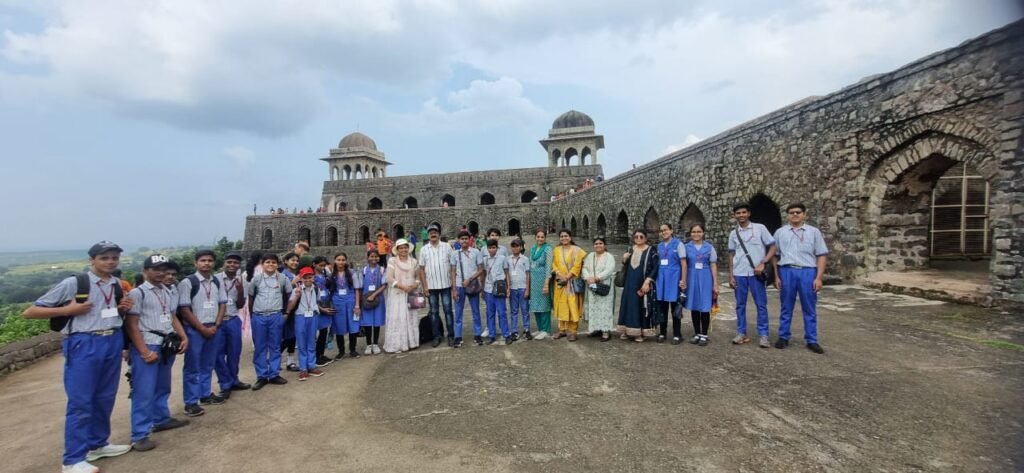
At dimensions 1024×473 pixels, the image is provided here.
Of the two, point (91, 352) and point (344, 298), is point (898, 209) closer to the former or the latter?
point (344, 298)

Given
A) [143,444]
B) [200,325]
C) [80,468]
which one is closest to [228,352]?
[200,325]

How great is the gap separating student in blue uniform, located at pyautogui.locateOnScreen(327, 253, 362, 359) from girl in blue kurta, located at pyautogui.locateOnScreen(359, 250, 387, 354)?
0.09m

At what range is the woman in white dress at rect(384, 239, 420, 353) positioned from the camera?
5117 mm

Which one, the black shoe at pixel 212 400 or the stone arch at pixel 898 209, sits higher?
the stone arch at pixel 898 209

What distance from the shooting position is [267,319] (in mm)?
4133

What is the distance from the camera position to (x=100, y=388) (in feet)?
9.37

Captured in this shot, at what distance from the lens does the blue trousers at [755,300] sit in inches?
175

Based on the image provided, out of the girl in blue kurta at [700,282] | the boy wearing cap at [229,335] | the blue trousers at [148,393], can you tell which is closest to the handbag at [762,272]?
the girl in blue kurta at [700,282]

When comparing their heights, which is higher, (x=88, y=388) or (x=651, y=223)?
(x=651, y=223)

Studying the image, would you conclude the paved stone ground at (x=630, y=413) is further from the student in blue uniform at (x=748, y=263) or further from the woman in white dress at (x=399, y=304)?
the woman in white dress at (x=399, y=304)

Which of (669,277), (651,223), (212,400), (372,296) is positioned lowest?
(212,400)

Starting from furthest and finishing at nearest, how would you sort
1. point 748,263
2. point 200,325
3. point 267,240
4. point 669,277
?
point 267,240 → point 669,277 → point 748,263 → point 200,325

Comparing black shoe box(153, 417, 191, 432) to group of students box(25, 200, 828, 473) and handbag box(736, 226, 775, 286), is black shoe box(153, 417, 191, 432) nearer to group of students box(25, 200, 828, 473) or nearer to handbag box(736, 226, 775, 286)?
group of students box(25, 200, 828, 473)

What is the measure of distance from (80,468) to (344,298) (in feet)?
8.25
